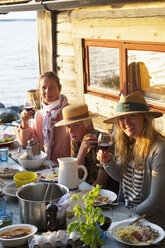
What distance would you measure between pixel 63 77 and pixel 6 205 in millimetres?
4586

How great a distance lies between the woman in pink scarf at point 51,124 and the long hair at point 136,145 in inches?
51.6

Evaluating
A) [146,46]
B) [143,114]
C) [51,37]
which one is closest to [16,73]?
[51,37]

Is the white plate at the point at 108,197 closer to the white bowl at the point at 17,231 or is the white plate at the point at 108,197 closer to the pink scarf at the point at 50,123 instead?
the white bowl at the point at 17,231

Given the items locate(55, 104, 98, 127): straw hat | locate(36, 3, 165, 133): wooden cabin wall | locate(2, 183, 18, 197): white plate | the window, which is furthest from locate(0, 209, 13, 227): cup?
the window

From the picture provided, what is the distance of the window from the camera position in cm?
536

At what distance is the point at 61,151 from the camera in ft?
15.9

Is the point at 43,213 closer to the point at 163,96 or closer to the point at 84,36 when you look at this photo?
the point at 163,96

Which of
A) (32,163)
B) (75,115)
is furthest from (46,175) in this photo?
(75,115)

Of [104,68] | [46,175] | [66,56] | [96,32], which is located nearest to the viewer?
[46,175]

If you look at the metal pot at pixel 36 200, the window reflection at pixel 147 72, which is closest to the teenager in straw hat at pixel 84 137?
the metal pot at pixel 36 200

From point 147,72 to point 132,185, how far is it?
7.95ft

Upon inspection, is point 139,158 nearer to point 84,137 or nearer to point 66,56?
point 84,137

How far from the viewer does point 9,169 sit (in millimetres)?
3900

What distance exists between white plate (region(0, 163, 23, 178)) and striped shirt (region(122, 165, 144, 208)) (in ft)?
3.01
